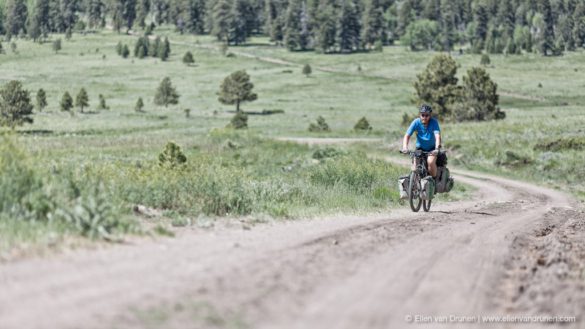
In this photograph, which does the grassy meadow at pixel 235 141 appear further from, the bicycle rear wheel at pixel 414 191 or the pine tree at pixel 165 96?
the pine tree at pixel 165 96

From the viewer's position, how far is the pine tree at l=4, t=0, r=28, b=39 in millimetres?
186825

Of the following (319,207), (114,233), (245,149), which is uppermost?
(114,233)

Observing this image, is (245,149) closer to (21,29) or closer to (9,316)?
(9,316)

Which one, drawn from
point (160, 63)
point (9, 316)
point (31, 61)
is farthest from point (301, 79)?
point (9, 316)

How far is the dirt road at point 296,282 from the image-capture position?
5.13 m

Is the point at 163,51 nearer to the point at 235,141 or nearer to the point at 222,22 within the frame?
the point at 222,22

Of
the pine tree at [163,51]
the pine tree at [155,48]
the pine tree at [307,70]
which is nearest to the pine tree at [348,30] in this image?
the pine tree at [163,51]

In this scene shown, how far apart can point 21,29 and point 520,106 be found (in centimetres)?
14617

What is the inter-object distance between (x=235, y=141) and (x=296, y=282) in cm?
4270

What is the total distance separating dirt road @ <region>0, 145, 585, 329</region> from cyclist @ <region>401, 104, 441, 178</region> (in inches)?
195

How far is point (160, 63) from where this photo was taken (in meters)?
162

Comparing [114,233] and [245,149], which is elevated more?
[114,233]

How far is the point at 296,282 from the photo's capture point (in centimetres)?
644

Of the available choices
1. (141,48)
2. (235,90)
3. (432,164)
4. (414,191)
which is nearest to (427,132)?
(432,164)
